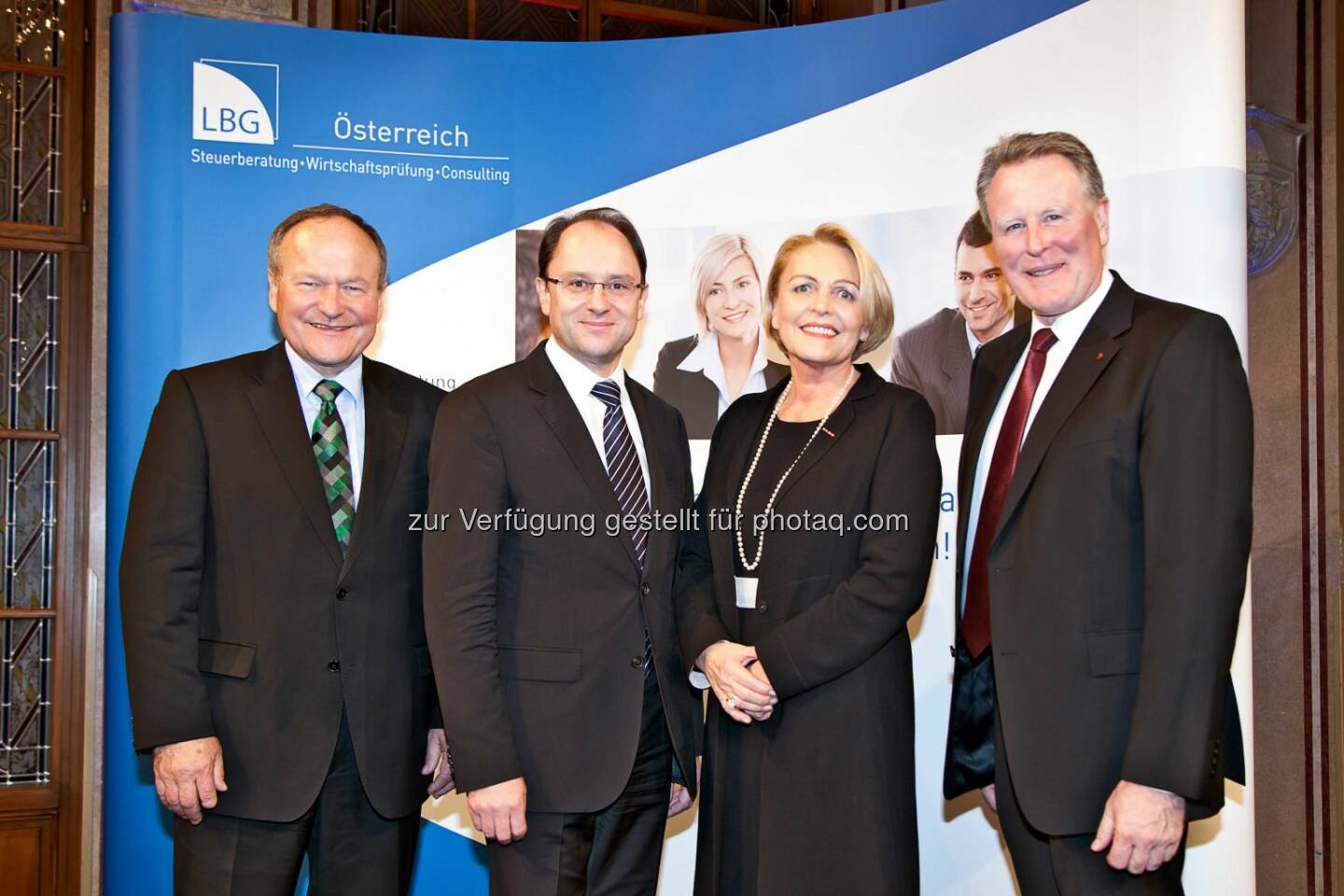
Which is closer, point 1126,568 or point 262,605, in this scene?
point 1126,568

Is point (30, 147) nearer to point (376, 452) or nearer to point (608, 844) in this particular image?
point (376, 452)

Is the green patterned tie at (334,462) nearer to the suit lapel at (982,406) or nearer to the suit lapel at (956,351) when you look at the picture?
the suit lapel at (982,406)

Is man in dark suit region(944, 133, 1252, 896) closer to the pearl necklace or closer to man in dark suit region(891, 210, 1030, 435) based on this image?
the pearl necklace

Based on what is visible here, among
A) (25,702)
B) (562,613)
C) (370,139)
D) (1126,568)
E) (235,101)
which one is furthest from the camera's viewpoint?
(25,702)

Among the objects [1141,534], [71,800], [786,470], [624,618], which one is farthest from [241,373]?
[71,800]

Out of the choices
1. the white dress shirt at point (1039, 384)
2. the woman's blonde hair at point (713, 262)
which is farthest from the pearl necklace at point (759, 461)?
the woman's blonde hair at point (713, 262)

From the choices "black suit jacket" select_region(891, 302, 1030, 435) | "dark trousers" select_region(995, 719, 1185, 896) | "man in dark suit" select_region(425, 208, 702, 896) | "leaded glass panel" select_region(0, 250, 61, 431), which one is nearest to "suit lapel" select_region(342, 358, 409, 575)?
"man in dark suit" select_region(425, 208, 702, 896)

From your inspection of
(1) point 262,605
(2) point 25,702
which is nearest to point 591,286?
(1) point 262,605

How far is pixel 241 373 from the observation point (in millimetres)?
2488

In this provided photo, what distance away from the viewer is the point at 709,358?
380 cm

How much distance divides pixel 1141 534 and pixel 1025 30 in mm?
2022

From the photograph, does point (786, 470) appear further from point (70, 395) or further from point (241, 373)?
point (70, 395)

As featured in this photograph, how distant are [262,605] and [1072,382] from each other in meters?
1.80

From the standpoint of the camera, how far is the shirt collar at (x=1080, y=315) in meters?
2.26
